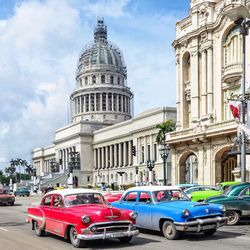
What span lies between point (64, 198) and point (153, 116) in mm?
81474

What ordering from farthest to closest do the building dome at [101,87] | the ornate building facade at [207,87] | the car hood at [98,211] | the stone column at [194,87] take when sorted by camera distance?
the building dome at [101,87], the stone column at [194,87], the ornate building facade at [207,87], the car hood at [98,211]

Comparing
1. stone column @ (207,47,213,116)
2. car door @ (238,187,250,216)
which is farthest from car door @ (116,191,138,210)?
stone column @ (207,47,213,116)

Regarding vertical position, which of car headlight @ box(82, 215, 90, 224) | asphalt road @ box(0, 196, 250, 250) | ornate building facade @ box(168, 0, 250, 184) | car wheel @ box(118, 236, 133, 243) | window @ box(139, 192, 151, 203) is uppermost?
ornate building facade @ box(168, 0, 250, 184)

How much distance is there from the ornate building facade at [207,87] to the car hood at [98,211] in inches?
1195

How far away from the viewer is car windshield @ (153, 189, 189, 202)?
14.1 m

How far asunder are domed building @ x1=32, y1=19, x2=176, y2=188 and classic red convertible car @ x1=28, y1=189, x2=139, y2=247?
75492 millimetres

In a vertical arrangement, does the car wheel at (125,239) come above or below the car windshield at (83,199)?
below

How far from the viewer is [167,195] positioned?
46.6 feet

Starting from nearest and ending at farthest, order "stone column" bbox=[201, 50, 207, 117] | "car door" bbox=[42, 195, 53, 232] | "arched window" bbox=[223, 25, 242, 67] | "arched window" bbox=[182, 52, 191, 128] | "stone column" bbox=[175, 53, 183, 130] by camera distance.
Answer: "car door" bbox=[42, 195, 53, 232] → "arched window" bbox=[223, 25, 242, 67] → "stone column" bbox=[201, 50, 207, 117] → "arched window" bbox=[182, 52, 191, 128] → "stone column" bbox=[175, 53, 183, 130]

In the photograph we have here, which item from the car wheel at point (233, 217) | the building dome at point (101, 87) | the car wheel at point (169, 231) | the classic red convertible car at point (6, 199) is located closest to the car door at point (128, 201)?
the car wheel at point (169, 231)

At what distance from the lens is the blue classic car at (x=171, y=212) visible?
1289 centimetres

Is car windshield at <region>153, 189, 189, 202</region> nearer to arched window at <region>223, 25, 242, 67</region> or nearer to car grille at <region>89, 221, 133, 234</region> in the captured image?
car grille at <region>89, 221, 133, 234</region>

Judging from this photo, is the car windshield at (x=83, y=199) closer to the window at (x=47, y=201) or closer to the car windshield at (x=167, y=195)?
the window at (x=47, y=201)

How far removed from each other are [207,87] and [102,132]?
71237 mm
